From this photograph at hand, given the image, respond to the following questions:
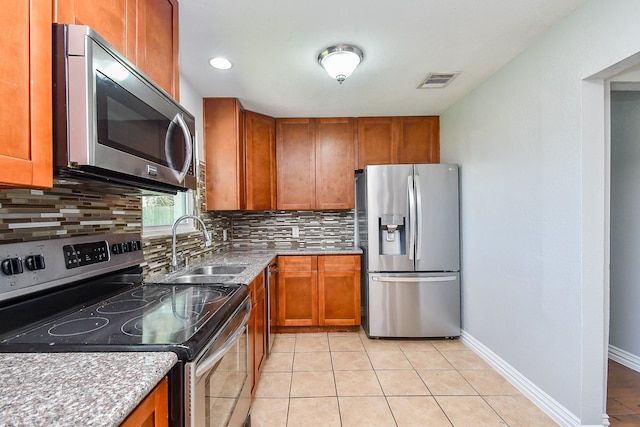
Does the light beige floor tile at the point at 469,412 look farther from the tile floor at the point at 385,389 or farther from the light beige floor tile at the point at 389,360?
the light beige floor tile at the point at 389,360

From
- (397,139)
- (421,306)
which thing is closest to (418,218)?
(421,306)

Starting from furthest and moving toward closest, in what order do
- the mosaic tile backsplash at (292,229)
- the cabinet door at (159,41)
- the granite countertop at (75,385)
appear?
the mosaic tile backsplash at (292,229) < the cabinet door at (159,41) < the granite countertop at (75,385)

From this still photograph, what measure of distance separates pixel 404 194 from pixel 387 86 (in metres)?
0.98

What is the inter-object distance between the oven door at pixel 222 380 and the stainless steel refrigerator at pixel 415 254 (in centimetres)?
161

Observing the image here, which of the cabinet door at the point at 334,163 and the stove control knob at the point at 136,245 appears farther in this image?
the cabinet door at the point at 334,163

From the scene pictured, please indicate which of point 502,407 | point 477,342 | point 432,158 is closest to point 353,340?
point 477,342

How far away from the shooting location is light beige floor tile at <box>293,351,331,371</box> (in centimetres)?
240

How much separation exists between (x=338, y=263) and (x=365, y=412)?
1.44 metres

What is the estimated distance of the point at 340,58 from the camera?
1.99 m

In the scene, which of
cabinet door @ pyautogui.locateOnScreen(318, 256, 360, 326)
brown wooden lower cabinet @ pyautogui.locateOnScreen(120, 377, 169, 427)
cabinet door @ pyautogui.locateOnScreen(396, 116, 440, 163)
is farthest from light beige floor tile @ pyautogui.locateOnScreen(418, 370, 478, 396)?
cabinet door @ pyautogui.locateOnScreen(396, 116, 440, 163)

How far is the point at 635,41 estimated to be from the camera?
4.39 ft

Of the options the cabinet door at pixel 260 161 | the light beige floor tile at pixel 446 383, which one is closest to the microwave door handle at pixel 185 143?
the cabinet door at pixel 260 161

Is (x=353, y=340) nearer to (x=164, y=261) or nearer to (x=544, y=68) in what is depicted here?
(x=164, y=261)

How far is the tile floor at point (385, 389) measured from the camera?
5.96 ft
